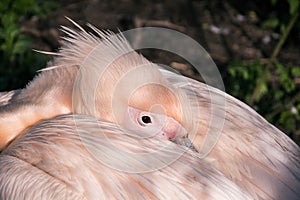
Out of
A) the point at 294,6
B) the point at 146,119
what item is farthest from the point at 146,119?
the point at 294,6

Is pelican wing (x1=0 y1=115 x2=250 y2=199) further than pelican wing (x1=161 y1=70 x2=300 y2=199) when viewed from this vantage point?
No

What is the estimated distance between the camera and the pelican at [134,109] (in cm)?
255

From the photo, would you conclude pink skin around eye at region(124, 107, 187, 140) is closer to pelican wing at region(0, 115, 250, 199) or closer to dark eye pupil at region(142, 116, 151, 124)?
dark eye pupil at region(142, 116, 151, 124)

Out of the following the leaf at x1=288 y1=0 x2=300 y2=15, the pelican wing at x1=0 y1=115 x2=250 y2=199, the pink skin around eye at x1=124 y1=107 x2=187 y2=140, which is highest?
the leaf at x1=288 y1=0 x2=300 y2=15

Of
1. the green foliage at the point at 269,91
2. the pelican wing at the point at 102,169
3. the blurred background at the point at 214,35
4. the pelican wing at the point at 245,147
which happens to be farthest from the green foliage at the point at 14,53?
the pelican wing at the point at 102,169

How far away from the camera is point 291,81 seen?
4602 millimetres

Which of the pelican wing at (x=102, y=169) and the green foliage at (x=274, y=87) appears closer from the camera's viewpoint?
the pelican wing at (x=102, y=169)

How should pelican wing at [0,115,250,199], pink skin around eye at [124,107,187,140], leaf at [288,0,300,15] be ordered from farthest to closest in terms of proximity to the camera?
leaf at [288,0,300,15], pink skin around eye at [124,107,187,140], pelican wing at [0,115,250,199]

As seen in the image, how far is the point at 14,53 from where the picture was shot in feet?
14.6

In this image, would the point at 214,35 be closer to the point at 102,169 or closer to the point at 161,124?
the point at 161,124

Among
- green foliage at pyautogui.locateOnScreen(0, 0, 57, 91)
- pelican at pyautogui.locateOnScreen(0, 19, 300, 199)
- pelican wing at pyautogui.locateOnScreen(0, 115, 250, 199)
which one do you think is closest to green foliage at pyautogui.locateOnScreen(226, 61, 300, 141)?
green foliage at pyautogui.locateOnScreen(0, 0, 57, 91)

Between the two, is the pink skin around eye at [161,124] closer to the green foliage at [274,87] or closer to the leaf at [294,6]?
the green foliage at [274,87]

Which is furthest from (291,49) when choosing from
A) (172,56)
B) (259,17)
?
(172,56)

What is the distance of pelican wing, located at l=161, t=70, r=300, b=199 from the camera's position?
2461mm
